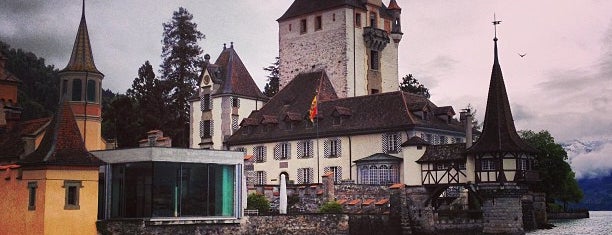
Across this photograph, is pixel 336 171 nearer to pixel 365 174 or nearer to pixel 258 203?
pixel 365 174

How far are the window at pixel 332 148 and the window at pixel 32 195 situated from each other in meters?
28.2

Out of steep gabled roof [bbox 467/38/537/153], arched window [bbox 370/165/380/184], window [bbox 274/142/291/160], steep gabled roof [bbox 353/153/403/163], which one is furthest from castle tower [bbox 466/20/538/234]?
window [bbox 274/142/291/160]

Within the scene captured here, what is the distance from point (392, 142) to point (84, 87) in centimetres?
2281

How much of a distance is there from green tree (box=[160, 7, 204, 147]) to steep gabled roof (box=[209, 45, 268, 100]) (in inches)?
397

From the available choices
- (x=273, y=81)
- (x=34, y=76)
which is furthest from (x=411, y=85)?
(x=34, y=76)

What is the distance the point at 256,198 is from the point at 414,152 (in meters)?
12.7

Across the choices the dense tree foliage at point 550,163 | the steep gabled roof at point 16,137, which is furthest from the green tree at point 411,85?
the steep gabled roof at point 16,137

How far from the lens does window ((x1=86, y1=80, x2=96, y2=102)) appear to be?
45.3 metres

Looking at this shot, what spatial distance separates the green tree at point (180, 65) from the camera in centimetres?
8331

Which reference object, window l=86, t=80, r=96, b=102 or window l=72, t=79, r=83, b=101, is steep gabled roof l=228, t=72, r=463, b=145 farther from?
window l=72, t=79, r=83, b=101

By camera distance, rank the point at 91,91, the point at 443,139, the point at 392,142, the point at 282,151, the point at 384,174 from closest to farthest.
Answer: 1. the point at 91,91
2. the point at 384,174
3. the point at 392,142
4. the point at 443,139
5. the point at 282,151

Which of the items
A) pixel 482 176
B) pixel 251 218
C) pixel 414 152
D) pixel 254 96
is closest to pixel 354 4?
pixel 254 96

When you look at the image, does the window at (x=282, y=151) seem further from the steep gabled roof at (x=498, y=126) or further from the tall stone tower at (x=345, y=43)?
the steep gabled roof at (x=498, y=126)

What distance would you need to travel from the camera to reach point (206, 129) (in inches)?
2894
